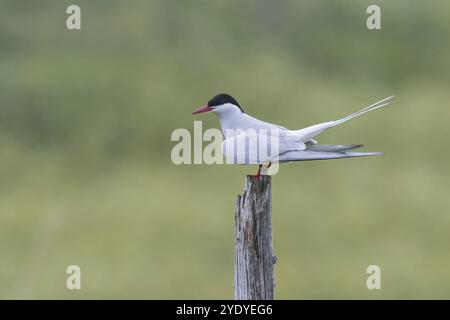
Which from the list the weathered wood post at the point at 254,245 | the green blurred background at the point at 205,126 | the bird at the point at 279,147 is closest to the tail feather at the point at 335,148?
the bird at the point at 279,147

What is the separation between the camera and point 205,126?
14.6 m

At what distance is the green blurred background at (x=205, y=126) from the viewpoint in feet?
39.1

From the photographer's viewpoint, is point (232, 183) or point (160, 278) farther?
point (232, 183)

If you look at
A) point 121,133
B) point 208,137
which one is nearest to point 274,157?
point 208,137

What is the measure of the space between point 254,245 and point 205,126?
9.67 m

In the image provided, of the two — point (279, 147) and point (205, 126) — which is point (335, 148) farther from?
point (205, 126)

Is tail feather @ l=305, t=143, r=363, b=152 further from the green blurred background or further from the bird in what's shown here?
the green blurred background

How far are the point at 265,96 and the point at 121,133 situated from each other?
97.7 inches

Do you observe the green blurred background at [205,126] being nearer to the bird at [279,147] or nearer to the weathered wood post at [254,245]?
the bird at [279,147]

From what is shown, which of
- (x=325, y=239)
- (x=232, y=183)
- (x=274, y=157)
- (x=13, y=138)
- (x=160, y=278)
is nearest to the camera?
(x=274, y=157)

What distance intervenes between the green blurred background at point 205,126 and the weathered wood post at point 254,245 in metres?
5.97

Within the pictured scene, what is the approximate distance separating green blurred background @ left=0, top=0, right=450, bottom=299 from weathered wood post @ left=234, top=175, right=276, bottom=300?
5.97 meters

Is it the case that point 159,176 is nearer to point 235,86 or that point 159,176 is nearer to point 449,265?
point 235,86

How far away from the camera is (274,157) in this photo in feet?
17.7
